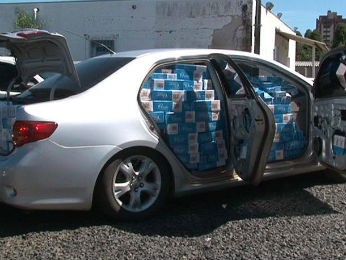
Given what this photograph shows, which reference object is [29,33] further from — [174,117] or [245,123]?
[245,123]

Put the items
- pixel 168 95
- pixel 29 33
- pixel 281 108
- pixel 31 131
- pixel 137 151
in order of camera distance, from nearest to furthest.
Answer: pixel 31 131 → pixel 29 33 → pixel 137 151 → pixel 168 95 → pixel 281 108

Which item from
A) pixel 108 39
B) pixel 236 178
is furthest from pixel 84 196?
pixel 108 39

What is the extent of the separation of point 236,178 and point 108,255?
170 centimetres

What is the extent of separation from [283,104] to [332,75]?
0.55 m

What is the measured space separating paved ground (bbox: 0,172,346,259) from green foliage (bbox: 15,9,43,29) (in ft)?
70.9

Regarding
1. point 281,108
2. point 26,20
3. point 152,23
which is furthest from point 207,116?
point 26,20

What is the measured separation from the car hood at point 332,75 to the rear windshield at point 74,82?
1.89 m

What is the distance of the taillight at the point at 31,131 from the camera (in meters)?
4.44

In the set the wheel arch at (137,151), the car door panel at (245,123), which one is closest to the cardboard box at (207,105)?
the car door panel at (245,123)

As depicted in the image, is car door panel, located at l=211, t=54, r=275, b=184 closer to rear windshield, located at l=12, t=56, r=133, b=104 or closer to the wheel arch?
the wheel arch

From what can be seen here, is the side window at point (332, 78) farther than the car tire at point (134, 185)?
Yes

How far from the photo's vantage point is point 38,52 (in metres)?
4.94

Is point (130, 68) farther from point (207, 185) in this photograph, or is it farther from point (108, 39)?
point (108, 39)

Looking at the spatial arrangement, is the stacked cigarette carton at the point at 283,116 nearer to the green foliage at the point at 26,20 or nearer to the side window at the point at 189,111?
the side window at the point at 189,111
